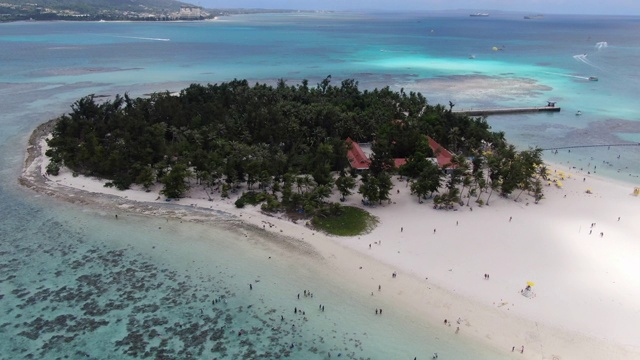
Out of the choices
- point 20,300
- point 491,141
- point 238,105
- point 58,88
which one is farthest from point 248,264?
point 58,88

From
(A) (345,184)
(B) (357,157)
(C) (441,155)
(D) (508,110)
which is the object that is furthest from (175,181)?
(D) (508,110)

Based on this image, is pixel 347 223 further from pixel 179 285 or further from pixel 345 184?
pixel 179 285

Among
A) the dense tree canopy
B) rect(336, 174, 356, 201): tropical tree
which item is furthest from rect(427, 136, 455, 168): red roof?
rect(336, 174, 356, 201): tropical tree

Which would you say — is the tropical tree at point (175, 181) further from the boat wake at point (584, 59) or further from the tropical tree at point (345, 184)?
the boat wake at point (584, 59)

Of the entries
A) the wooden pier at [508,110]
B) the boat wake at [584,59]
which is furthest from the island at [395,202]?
the boat wake at [584,59]

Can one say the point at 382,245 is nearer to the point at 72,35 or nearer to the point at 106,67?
the point at 106,67

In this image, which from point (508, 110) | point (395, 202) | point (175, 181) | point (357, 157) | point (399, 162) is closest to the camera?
point (175, 181)
